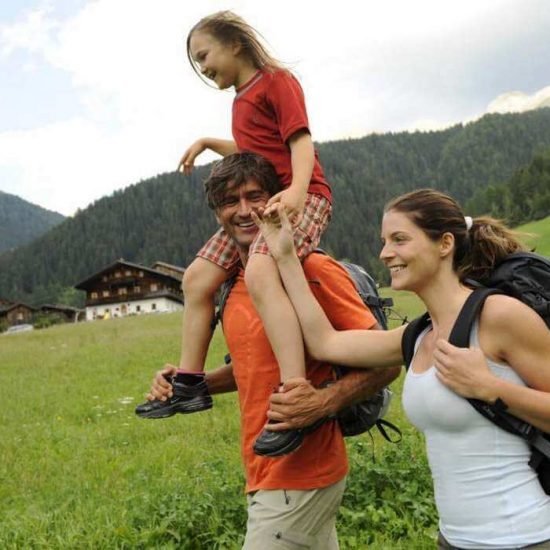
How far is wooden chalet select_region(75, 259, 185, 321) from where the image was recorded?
96.1 m

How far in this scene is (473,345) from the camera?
260cm

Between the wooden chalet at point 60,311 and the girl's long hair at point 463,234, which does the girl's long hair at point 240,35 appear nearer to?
the girl's long hair at point 463,234

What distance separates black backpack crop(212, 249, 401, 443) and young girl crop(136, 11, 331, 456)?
188 mm

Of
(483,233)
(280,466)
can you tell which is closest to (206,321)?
(280,466)

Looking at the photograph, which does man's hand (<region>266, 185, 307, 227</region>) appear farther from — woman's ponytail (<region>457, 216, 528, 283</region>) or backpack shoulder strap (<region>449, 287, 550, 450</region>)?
backpack shoulder strap (<region>449, 287, 550, 450</region>)

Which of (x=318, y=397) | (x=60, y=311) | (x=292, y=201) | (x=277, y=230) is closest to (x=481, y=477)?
(x=318, y=397)

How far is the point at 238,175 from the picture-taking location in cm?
353

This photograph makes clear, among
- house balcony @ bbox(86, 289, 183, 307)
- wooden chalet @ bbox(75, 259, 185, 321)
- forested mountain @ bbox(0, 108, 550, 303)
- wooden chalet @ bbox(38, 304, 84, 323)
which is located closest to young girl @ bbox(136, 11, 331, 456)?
wooden chalet @ bbox(75, 259, 185, 321)

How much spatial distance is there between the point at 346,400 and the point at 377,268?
4421 inches

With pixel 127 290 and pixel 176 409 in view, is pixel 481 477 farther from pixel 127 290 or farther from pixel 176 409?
pixel 127 290

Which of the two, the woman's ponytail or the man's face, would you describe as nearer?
the woman's ponytail

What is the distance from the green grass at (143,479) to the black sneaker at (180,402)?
46.2 inches

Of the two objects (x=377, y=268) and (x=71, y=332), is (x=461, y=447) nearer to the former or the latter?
(x=71, y=332)

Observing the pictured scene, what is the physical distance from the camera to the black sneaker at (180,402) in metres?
4.05
